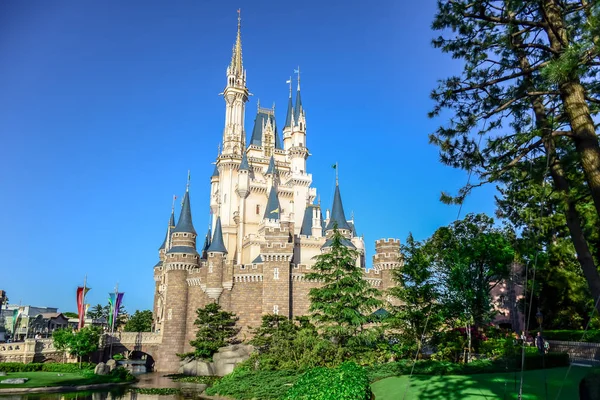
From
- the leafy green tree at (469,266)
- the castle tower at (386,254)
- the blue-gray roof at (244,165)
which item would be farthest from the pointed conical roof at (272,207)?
the leafy green tree at (469,266)

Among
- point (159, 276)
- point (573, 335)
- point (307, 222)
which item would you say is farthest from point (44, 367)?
point (573, 335)

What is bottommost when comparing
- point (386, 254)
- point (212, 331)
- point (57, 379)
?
point (57, 379)

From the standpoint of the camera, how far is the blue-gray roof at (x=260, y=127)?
171 feet

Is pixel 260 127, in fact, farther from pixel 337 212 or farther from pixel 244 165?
pixel 337 212

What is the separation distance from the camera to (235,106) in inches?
1972

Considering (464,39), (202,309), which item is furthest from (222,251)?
(464,39)

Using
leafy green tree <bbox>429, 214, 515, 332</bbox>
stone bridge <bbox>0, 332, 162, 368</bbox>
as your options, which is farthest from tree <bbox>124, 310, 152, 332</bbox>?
leafy green tree <bbox>429, 214, 515, 332</bbox>

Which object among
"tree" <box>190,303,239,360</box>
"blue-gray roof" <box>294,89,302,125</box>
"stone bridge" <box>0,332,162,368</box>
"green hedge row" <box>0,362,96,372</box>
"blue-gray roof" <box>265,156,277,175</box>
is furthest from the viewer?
"blue-gray roof" <box>294,89,302,125</box>

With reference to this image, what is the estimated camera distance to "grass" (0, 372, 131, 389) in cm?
2390

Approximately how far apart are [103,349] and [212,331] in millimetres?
11531

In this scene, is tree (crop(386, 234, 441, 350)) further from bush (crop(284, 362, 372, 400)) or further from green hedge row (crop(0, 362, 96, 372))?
green hedge row (crop(0, 362, 96, 372))

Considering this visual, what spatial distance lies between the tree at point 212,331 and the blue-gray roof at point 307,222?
1219 cm

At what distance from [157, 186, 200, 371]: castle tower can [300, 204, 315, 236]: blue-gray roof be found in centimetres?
1058

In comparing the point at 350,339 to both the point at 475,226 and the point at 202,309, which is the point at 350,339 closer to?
the point at 475,226
